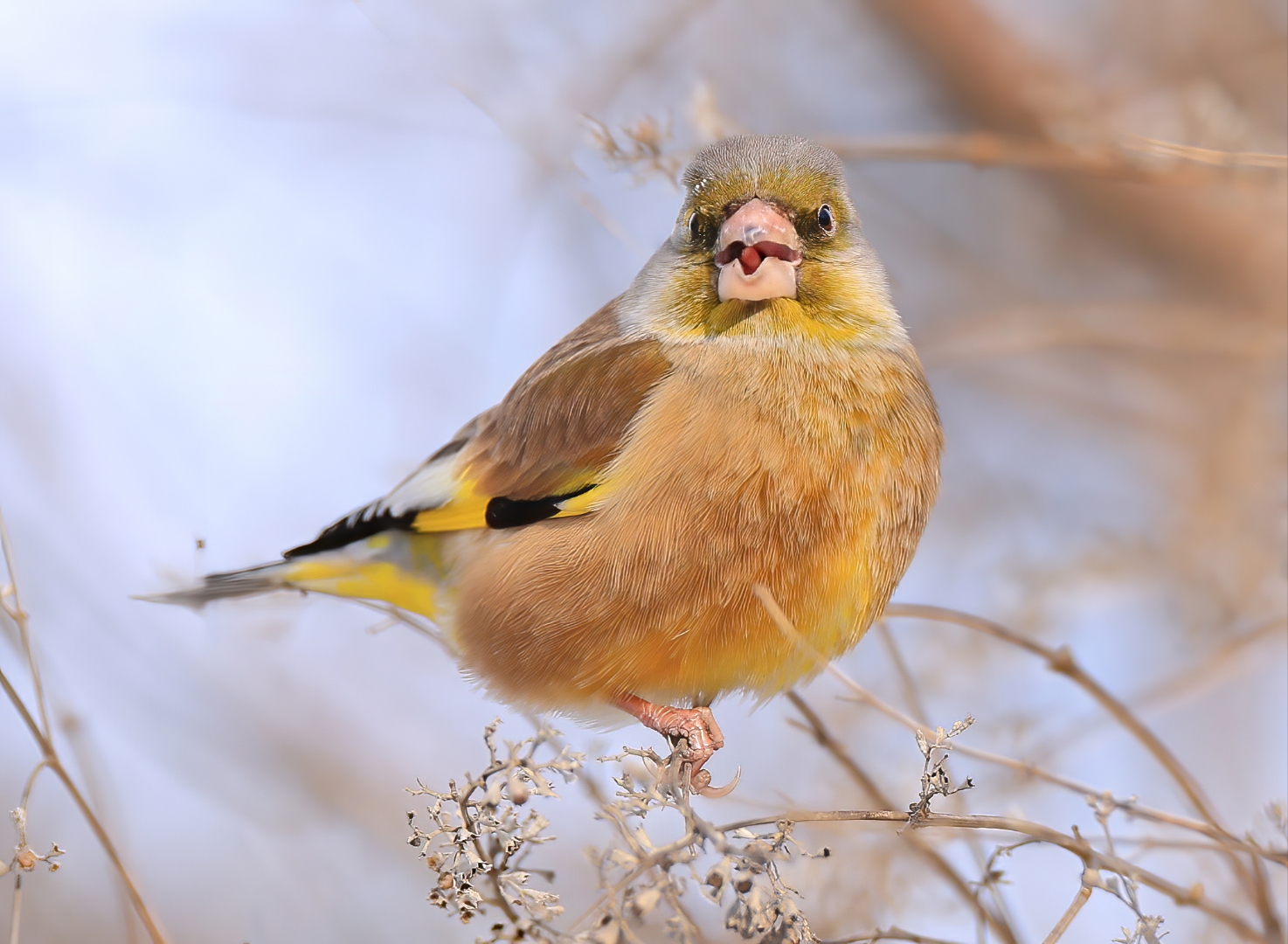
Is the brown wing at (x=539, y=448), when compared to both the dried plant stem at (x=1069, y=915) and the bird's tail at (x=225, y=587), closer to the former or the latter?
the bird's tail at (x=225, y=587)

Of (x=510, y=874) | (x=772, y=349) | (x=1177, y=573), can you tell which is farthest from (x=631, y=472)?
(x=1177, y=573)

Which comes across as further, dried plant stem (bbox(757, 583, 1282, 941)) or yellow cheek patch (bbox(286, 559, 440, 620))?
yellow cheek patch (bbox(286, 559, 440, 620))

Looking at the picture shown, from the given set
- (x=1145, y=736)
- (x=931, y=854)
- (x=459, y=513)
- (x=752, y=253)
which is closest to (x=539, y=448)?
(x=459, y=513)

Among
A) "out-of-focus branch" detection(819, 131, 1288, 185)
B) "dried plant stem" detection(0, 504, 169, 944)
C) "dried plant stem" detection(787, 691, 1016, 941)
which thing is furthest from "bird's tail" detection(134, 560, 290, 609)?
"out-of-focus branch" detection(819, 131, 1288, 185)

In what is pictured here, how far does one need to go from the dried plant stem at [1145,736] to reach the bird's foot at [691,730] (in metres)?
0.48

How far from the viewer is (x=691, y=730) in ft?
8.53

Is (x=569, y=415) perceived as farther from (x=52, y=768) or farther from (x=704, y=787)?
(x=52, y=768)

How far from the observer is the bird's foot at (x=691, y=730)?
2504 mm

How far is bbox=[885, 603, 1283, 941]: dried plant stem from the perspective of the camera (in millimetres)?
2258

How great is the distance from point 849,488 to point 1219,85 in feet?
14.6

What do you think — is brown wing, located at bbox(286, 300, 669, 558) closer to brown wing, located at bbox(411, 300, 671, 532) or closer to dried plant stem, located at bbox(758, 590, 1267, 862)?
brown wing, located at bbox(411, 300, 671, 532)

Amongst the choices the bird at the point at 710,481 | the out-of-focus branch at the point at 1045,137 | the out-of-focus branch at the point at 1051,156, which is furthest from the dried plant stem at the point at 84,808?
the out-of-focus branch at the point at 1045,137

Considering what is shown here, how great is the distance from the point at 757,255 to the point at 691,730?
106cm

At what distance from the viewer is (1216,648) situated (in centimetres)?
357
